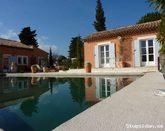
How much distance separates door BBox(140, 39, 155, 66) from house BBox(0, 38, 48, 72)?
46.5ft

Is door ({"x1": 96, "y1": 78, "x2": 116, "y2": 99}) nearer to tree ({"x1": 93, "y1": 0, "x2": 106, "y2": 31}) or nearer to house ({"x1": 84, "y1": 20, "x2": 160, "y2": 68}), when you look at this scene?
house ({"x1": 84, "y1": 20, "x2": 160, "y2": 68})

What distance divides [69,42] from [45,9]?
1111 inches

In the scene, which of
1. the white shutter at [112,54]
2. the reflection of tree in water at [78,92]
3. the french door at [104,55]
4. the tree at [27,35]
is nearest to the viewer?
the reflection of tree in water at [78,92]

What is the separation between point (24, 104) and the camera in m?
5.93

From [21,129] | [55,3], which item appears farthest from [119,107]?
[55,3]

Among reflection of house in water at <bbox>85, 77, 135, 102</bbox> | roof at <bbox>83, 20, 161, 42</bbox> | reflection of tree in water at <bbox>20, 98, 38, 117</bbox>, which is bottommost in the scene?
reflection of tree in water at <bbox>20, 98, 38, 117</bbox>

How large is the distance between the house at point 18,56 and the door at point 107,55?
10.5m

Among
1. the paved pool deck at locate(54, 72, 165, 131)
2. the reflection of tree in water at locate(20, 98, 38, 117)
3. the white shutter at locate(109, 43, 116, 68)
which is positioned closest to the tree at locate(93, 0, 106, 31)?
the white shutter at locate(109, 43, 116, 68)

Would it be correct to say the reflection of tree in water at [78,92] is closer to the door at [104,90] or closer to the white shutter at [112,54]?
the door at [104,90]

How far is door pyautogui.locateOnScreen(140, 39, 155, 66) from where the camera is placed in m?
16.7

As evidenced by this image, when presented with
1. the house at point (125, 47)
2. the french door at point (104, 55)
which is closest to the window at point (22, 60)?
the house at point (125, 47)

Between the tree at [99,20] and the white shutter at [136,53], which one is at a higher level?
the tree at [99,20]

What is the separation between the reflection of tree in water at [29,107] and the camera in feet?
16.4

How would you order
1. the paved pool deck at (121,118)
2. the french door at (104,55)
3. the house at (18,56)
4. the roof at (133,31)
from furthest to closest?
the house at (18,56) < the french door at (104,55) < the roof at (133,31) < the paved pool deck at (121,118)
